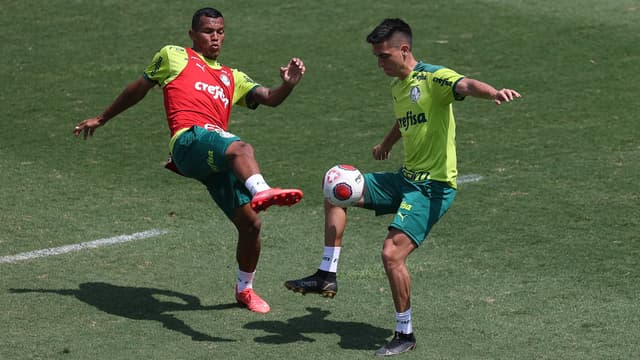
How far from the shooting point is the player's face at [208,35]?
927 cm

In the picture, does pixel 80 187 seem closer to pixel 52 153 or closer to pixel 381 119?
pixel 52 153

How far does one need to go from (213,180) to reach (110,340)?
1.55m

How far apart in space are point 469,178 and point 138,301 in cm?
457

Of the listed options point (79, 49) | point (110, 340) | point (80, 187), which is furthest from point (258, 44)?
point (110, 340)

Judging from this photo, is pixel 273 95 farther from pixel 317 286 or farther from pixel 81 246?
pixel 81 246

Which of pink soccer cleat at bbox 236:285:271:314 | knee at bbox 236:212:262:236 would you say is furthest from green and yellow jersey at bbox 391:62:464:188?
pink soccer cleat at bbox 236:285:271:314

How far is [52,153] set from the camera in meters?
13.7

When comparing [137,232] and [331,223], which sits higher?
[331,223]

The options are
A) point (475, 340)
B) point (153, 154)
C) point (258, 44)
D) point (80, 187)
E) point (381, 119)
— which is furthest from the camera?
point (258, 44)

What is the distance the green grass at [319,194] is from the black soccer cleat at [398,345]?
0.17 meters

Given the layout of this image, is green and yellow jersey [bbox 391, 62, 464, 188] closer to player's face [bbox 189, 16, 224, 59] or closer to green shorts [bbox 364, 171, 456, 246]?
green shorts [bbox 364, 171, 456, 246]

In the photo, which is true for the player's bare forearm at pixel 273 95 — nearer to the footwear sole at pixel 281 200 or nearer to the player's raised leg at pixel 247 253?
the player's raised leg at pixel 247 253

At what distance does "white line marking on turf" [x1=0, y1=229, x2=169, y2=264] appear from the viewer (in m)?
10.4

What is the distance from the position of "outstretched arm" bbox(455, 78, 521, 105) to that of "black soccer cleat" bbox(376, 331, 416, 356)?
1720 millimetres
